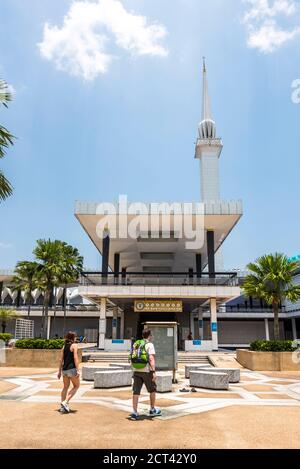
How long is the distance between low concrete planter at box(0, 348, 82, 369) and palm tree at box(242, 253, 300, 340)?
11722 millimetres

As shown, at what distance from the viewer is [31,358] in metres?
19.8

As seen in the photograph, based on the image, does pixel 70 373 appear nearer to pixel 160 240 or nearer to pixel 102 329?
pixel 102 329

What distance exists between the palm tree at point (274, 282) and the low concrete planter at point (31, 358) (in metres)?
11.7

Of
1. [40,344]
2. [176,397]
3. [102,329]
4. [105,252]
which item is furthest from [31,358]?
[105,252]

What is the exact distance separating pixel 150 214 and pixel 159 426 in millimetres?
23455

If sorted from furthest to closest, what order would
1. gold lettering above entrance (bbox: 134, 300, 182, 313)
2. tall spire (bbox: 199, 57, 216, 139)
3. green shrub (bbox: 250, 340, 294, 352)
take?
tall spire (bbox: 199, 57, 216, 139)
gold lettering above entrance (bbox: 134, 300, 182, 313)
green shrub (bbox: 250, 340, 294, 352)

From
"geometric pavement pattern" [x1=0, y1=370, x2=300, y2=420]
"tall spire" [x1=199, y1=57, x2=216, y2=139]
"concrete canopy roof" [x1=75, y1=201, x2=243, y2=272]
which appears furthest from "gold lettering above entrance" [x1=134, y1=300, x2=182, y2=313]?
"tall spire" [x1=199, y1=57, x2=216, y2=139]

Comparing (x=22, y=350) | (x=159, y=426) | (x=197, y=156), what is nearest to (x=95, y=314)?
(x=22, y=350)

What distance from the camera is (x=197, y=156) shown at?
91.8 m

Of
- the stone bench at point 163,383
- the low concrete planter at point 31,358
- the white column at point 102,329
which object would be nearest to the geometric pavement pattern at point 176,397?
the stone bench at point 163,383

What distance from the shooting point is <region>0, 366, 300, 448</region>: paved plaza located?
5.24 metres

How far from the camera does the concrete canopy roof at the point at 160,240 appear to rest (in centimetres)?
2920

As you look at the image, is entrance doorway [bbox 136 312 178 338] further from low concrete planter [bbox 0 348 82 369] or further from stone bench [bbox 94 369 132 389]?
stone bench [bbox 94 369 132 389]
